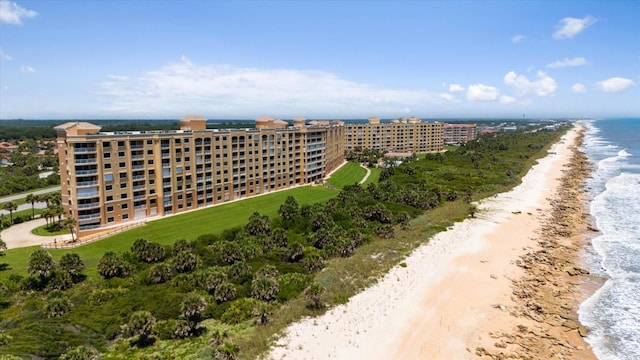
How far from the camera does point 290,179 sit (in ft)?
332

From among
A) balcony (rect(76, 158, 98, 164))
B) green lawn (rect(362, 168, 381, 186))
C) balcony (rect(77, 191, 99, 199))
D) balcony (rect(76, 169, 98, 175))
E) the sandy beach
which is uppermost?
balcony (rect(76, 158, 98, 164))

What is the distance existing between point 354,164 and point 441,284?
99305mm

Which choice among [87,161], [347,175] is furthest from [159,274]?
[347,175]

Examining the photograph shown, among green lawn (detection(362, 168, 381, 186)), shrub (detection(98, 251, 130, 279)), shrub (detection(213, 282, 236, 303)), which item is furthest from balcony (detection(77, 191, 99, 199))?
green lawn (detection(362, 168, 381, 186))

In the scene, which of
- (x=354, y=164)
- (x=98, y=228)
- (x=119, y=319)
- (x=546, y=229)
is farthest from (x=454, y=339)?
(x=354, y=164)

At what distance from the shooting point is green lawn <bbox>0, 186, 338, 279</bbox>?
51.2m

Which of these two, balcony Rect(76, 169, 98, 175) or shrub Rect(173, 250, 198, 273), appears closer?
shrub Rect(173, 250, 198, 273)

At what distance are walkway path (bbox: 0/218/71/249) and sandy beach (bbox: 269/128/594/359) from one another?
43799 mm

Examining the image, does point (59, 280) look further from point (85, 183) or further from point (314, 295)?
point (314, 295)

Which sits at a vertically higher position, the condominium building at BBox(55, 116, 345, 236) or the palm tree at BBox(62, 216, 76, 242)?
the condominium building at BBox(55, 116, 345, 236)

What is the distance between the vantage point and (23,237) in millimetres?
59375

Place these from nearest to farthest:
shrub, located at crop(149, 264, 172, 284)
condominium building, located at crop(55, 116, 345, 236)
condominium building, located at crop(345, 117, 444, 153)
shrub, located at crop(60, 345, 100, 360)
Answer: shrub, located at crop(60, 345, 100, 360), shrub, located at crop(149, 264, 172, 284), condominium building, located at crop(55, 116, 345, 236), condominium building, located at crop(345, 117, 444, 153)

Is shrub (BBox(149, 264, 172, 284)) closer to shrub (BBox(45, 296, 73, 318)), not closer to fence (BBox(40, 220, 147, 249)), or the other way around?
shrub (BBox(45, 296, 73, 318))

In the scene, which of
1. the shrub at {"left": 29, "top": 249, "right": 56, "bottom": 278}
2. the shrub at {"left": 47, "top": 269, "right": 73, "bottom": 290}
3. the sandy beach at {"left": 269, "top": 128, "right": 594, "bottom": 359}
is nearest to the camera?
the sandy beach at {"left": 269, "top": 128, "right": 594, "bottom": 359}
